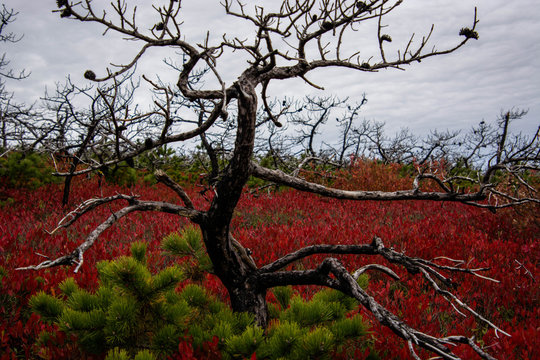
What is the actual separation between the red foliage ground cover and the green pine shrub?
0.40 meters

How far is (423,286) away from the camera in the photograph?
4719mm

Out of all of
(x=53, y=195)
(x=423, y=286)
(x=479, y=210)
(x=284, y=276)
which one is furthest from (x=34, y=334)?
(x=479, y=210)

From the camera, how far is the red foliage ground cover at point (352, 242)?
10.5ft

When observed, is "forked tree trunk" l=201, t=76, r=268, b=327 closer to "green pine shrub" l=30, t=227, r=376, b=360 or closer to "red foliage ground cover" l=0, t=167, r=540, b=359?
"green pine shrub" l=30, t=227, r=376, b=360

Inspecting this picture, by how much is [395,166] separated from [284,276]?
33.9 ft

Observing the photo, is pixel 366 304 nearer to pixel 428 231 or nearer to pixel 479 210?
pixel 428 231

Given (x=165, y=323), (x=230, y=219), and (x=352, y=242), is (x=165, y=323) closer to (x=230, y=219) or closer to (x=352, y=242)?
(x=230, y=219)

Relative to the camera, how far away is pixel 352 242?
584 centimetres

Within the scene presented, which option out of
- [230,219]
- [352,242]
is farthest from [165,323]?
[352,242]

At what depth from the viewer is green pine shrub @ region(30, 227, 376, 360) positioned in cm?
213

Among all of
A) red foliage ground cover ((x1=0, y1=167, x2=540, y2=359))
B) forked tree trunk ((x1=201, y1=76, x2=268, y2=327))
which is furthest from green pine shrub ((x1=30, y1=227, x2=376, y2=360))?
red foliage ground cover ((x1=0, y1=167, x2=540, y2=359))

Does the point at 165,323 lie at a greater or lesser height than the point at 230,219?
lesser

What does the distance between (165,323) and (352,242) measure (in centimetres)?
388

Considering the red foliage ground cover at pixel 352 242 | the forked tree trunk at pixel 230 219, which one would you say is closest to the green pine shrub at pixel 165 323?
the forked tree trunk at pixel 230 219
